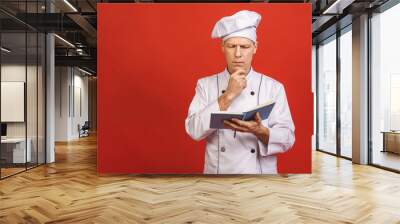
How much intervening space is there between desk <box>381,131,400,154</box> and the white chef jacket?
2708 millimetres

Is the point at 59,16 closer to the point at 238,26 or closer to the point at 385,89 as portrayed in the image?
the point at 238,26

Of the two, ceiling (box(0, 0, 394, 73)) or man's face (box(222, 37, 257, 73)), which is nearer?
man's face (box(222, 37, 257, 73))

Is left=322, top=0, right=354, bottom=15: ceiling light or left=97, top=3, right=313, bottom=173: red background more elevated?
left=322, top=0, right=354, bottom=15: ceiling light

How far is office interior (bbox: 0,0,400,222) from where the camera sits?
748 cm

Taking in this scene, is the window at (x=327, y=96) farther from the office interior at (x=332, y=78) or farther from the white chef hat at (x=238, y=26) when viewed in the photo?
the white chef hat at (x=238, y=26)

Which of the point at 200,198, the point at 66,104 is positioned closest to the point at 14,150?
the point at 200,198

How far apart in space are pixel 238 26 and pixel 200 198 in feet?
10.1

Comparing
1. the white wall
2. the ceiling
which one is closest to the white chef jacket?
the ceiling

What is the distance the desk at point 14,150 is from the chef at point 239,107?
3.43 m

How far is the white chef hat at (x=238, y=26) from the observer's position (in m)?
6.79

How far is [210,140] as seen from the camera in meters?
6.78

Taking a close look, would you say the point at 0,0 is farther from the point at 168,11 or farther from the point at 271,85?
the point at 271,85

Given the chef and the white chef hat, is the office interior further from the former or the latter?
the chef

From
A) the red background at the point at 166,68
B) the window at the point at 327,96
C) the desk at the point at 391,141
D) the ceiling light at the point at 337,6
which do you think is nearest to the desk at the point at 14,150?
the red background at the point at 166,68
